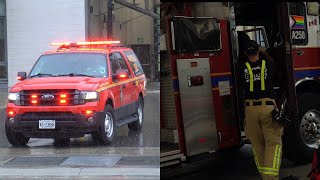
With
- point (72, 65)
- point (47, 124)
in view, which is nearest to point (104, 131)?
point (47, 124)

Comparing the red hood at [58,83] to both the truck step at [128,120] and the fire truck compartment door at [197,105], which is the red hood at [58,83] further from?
the fire truck compartment door at [197,105]

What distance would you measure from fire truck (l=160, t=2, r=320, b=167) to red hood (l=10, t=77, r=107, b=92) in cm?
130

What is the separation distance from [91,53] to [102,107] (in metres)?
0.42

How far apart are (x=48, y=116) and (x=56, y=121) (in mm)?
73

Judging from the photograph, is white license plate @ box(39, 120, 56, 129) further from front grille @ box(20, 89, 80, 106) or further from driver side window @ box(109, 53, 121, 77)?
driver side window @ box(109, 53, 121, 77)

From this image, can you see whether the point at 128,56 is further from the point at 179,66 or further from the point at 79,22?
the point at 179,66

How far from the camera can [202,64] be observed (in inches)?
205

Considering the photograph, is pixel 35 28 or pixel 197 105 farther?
pixel 197 105

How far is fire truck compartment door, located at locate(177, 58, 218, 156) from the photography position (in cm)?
509

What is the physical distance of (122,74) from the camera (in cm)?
383

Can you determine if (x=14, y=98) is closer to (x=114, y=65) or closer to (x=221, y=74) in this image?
(x=114, y=65)

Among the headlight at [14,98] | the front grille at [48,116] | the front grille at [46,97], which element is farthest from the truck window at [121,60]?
the headlight at [14,98]

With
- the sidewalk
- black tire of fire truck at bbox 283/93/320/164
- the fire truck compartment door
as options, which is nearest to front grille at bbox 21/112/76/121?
the sidewalk

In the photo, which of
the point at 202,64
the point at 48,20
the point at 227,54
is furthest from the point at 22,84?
the point at 227,54
